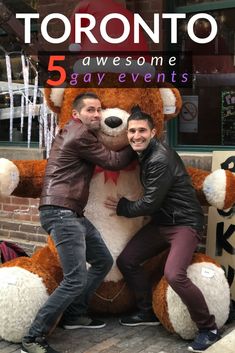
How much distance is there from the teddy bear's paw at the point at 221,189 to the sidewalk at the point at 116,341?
0.95m

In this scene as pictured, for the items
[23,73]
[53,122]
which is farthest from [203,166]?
[23,73]

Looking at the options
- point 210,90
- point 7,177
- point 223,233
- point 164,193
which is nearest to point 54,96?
point 7,177

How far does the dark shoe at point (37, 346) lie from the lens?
364 cm

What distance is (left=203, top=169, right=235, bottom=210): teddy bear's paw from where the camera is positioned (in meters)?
4.09

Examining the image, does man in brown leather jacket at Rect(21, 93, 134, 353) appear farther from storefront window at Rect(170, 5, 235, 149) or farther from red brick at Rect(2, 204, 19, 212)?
red brick at Rect(2, 204, 19, 212)

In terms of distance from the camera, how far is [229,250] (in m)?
4.66

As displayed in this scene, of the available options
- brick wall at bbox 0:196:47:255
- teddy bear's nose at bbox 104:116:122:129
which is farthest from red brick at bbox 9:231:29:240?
teddy bear's nose at bbox 104:116:122:129

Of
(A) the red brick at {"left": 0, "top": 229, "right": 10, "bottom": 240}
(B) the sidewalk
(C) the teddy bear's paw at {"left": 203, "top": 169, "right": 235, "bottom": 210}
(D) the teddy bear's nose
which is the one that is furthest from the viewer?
(A) the red brick at {"left": 0, "top": 229, "right": 10, "bottom": 240}

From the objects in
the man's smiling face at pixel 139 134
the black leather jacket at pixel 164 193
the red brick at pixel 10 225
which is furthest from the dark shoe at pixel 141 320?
the red brick at pixel 10 225

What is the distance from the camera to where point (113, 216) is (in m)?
4.21

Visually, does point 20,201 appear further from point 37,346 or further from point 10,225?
point 37,346

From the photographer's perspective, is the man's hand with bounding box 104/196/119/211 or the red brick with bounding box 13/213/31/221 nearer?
the man's hand with bounding box 104/196/119/211

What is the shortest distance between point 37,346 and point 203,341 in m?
1.15

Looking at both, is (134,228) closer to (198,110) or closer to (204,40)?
(198,110)
